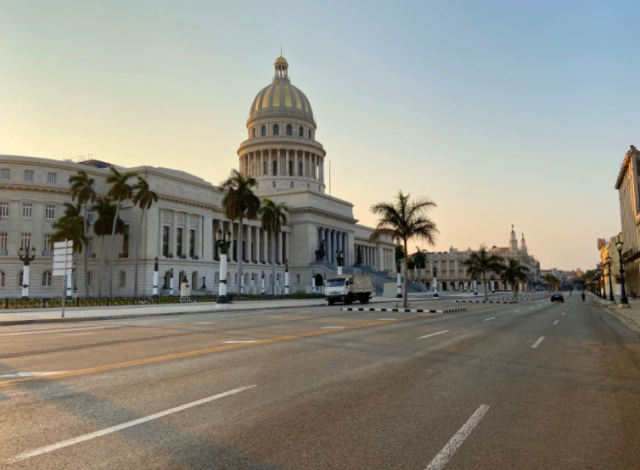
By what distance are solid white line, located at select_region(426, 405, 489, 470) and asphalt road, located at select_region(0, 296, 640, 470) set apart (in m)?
0.02

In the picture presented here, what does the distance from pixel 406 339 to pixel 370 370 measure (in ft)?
18.4

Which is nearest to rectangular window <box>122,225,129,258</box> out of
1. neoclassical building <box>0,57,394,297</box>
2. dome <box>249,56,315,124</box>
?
neoclassical building <box>0,57,394,297</box>

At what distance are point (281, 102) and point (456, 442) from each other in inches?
4226

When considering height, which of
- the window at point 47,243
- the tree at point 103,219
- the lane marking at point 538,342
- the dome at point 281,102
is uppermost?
the dome at point 281,102

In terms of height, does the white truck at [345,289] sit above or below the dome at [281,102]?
below

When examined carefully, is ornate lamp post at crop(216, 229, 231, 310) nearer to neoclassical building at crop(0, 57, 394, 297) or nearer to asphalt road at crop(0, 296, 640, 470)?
neoclassical building at crop(0, 57, 394, 297)

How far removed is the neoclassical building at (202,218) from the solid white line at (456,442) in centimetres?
5370

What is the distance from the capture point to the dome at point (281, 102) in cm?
10688

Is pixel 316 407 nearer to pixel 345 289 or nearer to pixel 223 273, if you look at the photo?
pixel 223 273

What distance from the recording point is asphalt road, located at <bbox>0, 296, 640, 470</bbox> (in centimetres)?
487

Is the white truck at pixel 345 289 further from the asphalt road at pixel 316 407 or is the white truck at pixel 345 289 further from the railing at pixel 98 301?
the asphalt road at pixel 316 407

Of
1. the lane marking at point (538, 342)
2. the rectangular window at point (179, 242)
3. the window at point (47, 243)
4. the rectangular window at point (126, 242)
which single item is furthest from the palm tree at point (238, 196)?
the lane marking at point (538, 342)

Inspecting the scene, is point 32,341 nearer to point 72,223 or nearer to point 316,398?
point 316,398

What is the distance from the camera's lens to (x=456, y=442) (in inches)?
210
